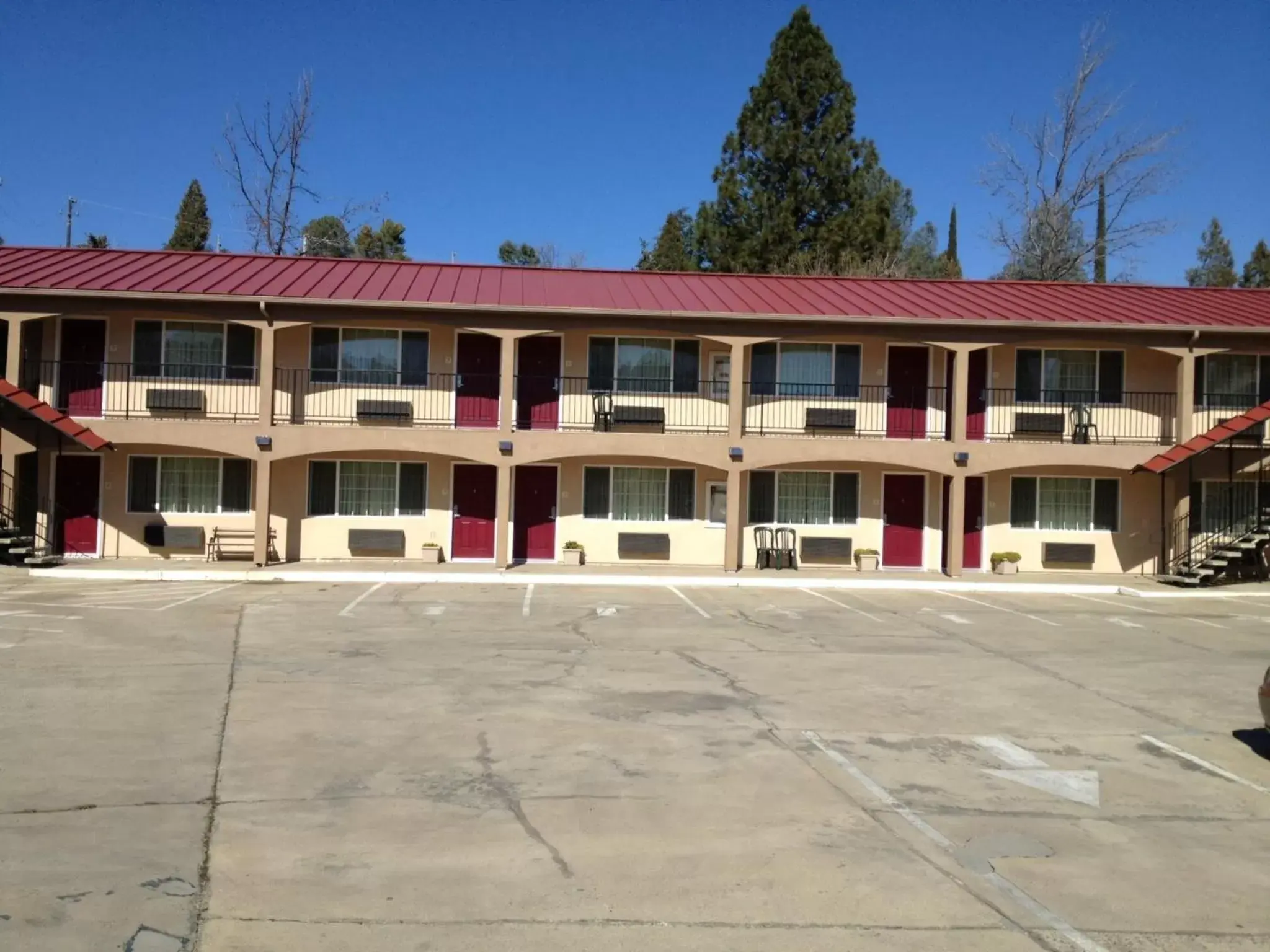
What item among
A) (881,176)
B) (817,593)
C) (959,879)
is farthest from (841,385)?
(881,176)

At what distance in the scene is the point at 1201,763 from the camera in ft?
31.2

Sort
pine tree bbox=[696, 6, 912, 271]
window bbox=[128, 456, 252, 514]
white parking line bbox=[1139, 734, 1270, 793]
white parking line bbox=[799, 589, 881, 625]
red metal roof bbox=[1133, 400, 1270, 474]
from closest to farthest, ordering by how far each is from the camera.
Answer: white parking line bbox=[1139, 734, 1270, 793] < white parking line bbox=[799, 589, 881, 625] < red metal roof bbox=[1133, 400, 1270, 474] < window bbox=[128, 456, 252, 514] < pine tree bbox=[696, 6, 912, 271]

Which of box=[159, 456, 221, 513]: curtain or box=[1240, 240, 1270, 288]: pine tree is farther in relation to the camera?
box=[1240, 240, 1270, 288]: pine tree

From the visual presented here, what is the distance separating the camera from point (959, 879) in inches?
255

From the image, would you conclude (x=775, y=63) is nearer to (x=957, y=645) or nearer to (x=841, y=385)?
(x=841, y=385)

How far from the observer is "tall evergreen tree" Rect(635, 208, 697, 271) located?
1987 inches

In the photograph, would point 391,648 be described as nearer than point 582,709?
No

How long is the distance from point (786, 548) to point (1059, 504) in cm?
671

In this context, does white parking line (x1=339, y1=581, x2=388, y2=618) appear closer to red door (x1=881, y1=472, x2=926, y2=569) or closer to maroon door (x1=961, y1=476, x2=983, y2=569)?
red door (x1=881, y1=472, x2=926, y2=569)

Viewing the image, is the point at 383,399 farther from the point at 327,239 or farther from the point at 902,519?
the point at 327,239

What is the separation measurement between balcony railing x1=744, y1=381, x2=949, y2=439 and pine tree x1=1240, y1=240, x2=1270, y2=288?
174 ft

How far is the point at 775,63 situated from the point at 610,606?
3336 centimetres

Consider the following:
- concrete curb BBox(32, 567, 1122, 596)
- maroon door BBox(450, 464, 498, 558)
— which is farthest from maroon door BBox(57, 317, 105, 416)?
maroon door BBox(450, 464, 498, 558)

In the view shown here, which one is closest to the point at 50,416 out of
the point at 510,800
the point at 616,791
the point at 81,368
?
the point at 81,368
